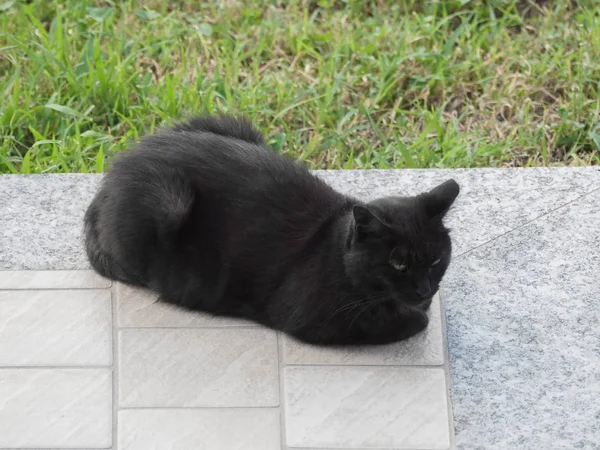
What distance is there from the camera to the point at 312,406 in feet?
9.91

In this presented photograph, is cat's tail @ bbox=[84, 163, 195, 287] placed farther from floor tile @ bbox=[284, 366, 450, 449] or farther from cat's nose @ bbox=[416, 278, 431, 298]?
cat's nose @ bbox=[416, 278, 431, 298]

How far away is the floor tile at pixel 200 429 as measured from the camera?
2916 millimetres

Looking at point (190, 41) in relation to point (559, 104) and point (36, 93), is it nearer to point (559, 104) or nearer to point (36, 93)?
point (36, 93)

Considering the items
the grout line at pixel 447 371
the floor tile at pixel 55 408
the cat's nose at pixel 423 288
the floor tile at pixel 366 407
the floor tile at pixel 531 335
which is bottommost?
the floor tile at pixel 55 408

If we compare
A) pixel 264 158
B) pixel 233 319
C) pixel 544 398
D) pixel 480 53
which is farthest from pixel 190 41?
pixel 544 398

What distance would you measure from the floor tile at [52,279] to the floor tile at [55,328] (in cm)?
2

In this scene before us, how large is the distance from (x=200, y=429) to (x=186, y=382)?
0.61 feet

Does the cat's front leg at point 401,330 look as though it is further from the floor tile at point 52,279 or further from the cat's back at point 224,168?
the floor tile at point 52,279

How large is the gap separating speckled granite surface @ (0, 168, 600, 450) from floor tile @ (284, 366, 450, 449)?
0.26 ft

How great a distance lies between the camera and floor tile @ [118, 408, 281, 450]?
9.57 feet

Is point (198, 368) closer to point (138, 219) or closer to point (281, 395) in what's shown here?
point (281, 395)

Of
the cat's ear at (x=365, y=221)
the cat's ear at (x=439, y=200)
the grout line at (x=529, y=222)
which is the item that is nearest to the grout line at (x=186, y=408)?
the cat's ear at (x=365, y=221)

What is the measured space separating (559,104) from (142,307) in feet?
7.09

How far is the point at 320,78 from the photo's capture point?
178 inches
